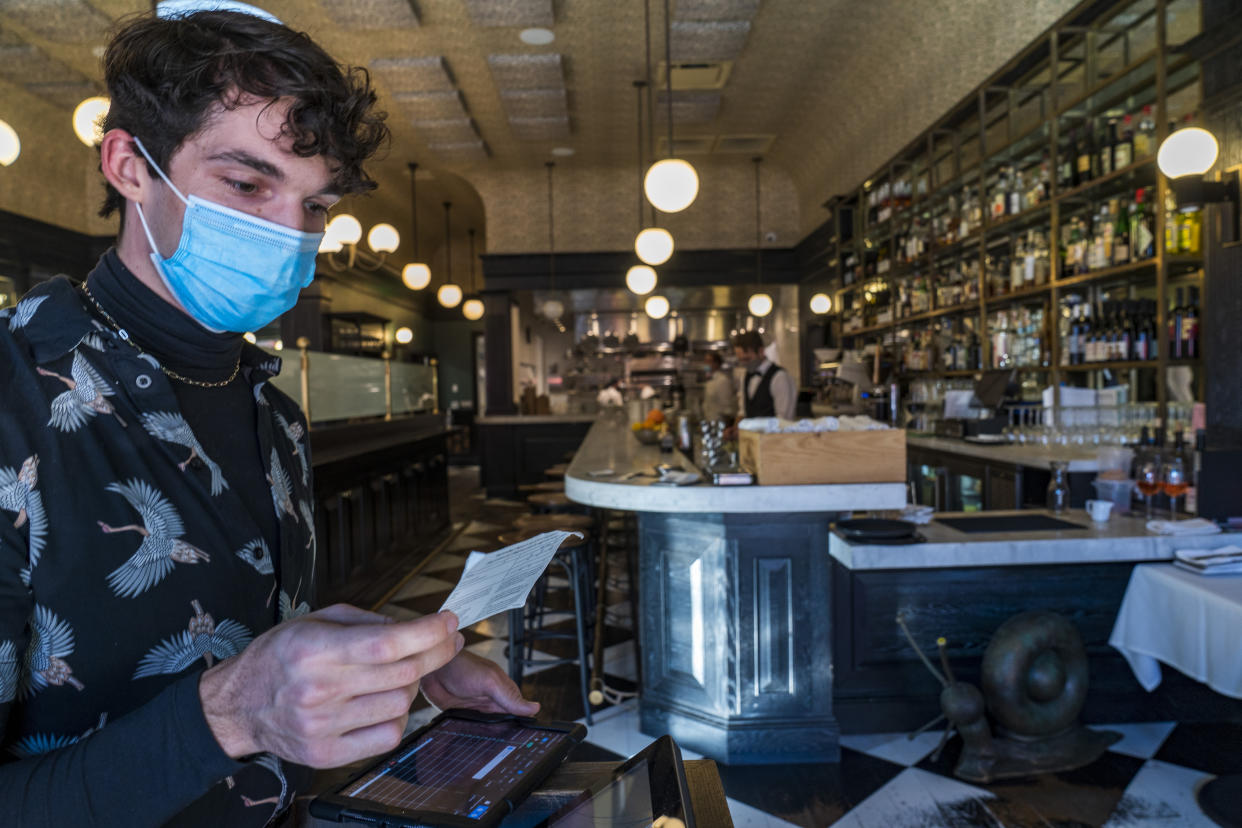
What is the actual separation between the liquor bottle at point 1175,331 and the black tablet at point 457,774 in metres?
3.96

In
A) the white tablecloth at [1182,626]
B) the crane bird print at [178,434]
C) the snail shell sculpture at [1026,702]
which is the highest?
the crane bird print at [178,434]

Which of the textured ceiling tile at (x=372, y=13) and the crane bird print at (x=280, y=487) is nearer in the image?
the crane bird print at (x=280, y=487)

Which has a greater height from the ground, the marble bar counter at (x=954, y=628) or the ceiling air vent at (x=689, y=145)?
the ceiling air vent at (x=689, y=145)

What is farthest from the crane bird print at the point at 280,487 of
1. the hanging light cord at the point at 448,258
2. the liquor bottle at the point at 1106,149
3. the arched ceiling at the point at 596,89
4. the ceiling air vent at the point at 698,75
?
the hanging light cord at the point at 448,258

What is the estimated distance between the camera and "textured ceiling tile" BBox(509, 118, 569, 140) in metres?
8.00

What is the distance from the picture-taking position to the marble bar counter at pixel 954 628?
9.60 ft

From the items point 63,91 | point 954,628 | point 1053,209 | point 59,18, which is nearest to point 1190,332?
point 1053,209

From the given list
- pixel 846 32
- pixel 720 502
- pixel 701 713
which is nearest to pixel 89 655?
pixel 720 502

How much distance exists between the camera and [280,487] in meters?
1.09

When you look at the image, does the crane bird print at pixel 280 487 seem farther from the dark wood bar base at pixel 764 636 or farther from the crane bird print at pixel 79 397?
the dark wood bar base at pixel 764 636

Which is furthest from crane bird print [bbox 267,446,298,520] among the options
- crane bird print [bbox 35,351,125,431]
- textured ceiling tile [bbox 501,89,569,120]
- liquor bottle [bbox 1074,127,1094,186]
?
textured ceiling tile [bbox 501,89,569,120]

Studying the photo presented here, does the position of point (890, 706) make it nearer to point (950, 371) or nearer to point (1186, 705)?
point (1186, 705)

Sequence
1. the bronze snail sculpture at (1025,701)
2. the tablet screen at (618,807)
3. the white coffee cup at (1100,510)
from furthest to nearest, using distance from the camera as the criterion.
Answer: the white coffee cup at (1100,510), the bronze snail sculpture at (1025,701), the tablet screen at (618,807)

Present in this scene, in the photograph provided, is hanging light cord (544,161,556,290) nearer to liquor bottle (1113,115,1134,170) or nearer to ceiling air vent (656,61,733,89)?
ceiling air vent (656,61,733,89)
